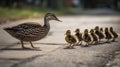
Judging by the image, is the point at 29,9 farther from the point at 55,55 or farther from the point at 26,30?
the point at 55,55

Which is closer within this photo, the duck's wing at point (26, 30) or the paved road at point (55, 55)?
the paved road at point (55, 55)

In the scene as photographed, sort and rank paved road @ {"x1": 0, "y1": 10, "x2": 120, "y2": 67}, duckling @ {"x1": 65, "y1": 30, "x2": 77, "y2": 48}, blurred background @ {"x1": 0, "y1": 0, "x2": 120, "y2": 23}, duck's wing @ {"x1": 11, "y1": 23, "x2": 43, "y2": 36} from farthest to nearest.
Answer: blurred background @ {"x1": 0, "y1": 0, "x2": 120, "y2": 23}, duckling @ {"x1": 65, "y1": 30, "x2": 77, "y2": 48}, duck's wing @ {"x1": 11, "y1": 23, "x2": 43, "y2": 36}, paved road @ {"x1": 0, "y1": 10, "x2": 120, "y2": 67}

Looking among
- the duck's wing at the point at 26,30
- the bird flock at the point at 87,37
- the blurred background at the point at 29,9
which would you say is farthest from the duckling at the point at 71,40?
the blurred background at the point at 29,9

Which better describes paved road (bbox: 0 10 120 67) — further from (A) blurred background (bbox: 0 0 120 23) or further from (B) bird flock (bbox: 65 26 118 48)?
(A) blurred background (bbox: 0 0 120 23)

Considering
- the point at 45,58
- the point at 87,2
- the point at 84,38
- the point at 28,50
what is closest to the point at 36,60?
the point at 45,58

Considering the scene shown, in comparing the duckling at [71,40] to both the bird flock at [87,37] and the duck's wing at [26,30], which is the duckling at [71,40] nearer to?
the bird flock at [87,37]

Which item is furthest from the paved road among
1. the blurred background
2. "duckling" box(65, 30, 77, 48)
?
the blurred background

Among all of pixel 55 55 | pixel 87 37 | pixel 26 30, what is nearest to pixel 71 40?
pixel 87 37

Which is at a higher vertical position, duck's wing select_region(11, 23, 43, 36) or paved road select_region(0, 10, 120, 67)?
duck's wing select_region(11, 23, 43, 36)

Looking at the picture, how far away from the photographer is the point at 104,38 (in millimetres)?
11297

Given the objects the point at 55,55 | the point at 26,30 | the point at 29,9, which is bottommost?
the point at 29,9

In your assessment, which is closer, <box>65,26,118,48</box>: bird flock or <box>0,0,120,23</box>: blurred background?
<box>65,26,118,48</box>: bird flock

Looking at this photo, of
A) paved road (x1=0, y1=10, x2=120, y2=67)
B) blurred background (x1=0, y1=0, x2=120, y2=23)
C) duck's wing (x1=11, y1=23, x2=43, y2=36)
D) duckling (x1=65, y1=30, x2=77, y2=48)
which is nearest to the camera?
paved road (x1=0, y1=10, x2=120, y2=67)

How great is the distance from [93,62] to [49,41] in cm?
383
